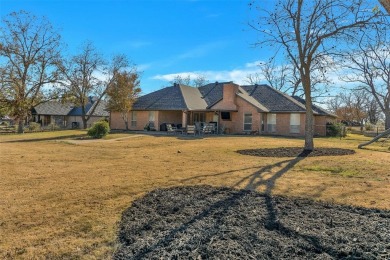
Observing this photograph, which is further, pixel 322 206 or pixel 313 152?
pixel 313 152

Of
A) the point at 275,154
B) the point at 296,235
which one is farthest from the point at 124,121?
the point at 296,235

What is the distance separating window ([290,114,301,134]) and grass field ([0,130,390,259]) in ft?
55.9

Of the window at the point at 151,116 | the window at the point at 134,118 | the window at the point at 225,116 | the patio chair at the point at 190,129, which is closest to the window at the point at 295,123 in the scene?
the window at the point at 225,116

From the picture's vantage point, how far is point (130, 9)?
13.0 m

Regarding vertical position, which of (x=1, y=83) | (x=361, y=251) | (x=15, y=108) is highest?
(x=1, y=83)

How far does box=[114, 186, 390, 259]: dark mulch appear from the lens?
3.68 meters

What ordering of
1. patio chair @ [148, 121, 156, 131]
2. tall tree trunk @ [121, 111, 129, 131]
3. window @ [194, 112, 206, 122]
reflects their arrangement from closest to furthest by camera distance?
patio chair @ [148, 121, 156, 131]
window @ [194, 112, 206, 122]
tall tree trunk @ [121, 111, 129, 131]

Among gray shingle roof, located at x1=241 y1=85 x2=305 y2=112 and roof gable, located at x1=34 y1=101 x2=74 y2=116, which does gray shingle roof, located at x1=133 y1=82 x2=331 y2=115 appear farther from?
roof gable, located at x1=34 y1=101 x2=74 y2=116

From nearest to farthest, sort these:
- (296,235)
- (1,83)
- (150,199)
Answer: (296,235), (150,199), (1,83)

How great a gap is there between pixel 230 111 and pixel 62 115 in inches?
1355

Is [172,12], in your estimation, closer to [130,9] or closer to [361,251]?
[130,9]

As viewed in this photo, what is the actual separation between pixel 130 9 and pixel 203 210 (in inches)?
418

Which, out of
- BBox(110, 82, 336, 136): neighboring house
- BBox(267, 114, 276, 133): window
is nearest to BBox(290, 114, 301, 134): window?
BBox(110, 82, 336, 136): neighboring house

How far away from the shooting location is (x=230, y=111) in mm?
29750
